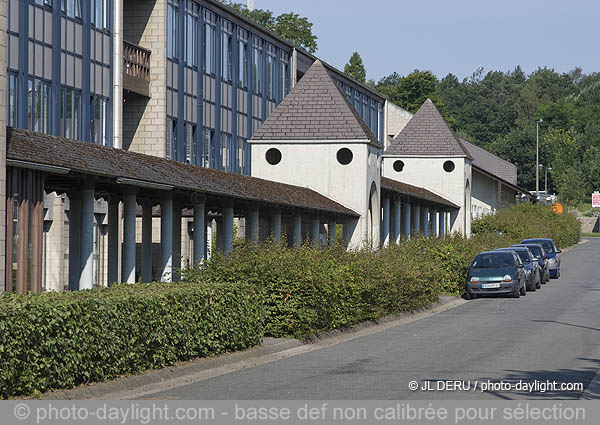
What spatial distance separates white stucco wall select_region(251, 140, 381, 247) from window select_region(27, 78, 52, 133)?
10495mm

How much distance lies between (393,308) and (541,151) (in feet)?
402

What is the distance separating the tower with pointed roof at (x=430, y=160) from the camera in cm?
6309

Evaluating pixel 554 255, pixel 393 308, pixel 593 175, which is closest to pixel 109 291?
pixel 393 308

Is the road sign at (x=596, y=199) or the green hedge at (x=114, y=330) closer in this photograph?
the green hedge at (x=114, y=330)

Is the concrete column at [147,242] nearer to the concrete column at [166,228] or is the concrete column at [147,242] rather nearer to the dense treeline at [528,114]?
the concrete column at [166,228]

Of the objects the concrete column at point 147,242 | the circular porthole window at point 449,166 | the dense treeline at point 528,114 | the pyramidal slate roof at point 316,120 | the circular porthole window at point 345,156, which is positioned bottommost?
the concrete column at point 147,242

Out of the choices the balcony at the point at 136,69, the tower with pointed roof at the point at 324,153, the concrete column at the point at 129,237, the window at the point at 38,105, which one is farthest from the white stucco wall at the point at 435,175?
the concrete column at the point at 129,237

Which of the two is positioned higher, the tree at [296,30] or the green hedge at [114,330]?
the tree at [296,30]

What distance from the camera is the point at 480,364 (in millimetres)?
16953

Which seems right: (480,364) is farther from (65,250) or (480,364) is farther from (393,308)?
(65,250)

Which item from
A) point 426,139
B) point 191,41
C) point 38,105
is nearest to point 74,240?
point 38,105

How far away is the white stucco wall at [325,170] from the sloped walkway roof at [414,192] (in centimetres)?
361

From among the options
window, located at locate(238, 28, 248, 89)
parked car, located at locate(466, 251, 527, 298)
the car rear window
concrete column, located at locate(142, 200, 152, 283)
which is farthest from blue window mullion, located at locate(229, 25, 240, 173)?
concrete column, located at locate(142, 200, 152, 283)

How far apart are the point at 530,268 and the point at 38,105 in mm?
18066
